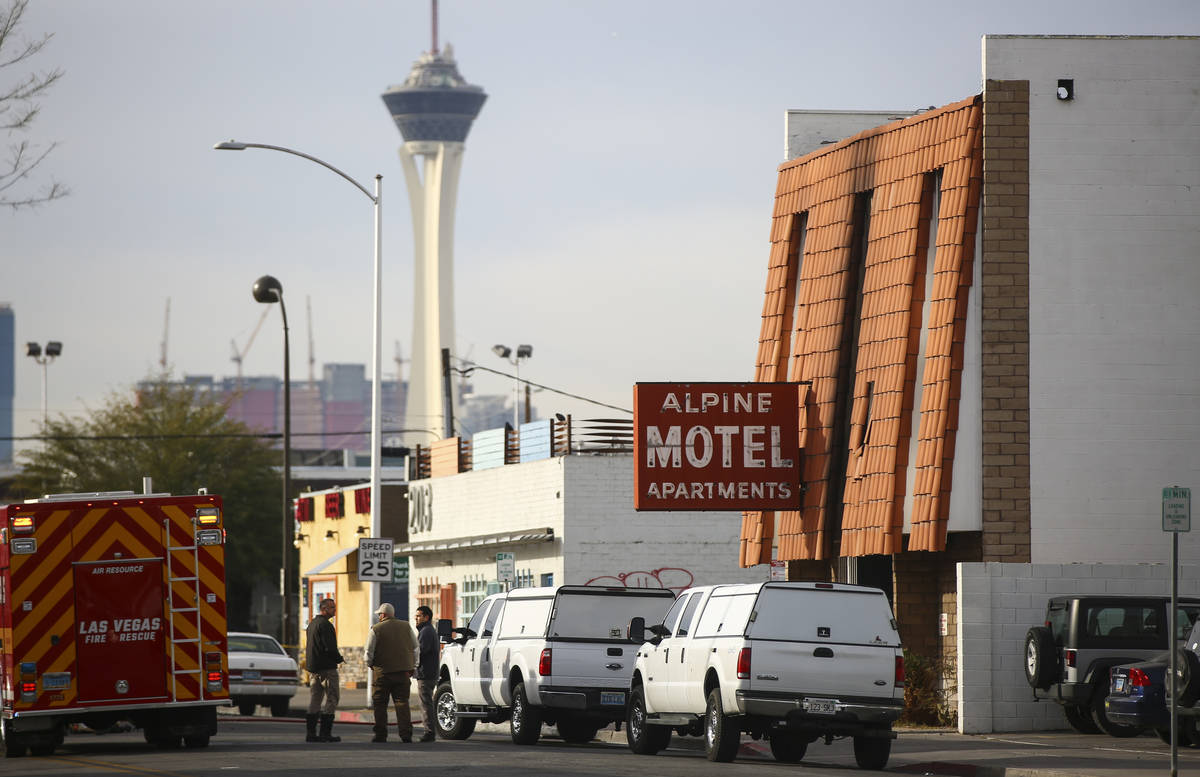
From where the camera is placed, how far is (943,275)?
87.4ft

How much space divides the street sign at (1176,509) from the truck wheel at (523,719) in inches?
364

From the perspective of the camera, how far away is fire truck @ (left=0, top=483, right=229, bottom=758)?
22484mm

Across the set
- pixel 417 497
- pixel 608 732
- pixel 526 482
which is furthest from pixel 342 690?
pixel 608 732

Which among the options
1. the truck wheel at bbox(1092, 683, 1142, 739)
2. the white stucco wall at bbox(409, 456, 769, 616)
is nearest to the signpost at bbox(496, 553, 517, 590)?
the white stucco wall at bbox(409, 456, 769, 616)

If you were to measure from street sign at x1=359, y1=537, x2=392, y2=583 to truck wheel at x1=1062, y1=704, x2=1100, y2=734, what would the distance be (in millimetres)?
12842

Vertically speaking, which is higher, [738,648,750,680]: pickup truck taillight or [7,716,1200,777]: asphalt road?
[738,648,750,680]: pickup truck taillight

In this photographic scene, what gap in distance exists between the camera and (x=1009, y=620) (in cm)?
2548

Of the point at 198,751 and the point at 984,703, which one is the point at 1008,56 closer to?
the point at 984,703

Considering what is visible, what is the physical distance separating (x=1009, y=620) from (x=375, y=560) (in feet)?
39.4

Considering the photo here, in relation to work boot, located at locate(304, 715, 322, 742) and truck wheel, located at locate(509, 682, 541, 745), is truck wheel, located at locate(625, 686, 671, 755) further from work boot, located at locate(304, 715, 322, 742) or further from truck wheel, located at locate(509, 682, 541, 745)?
work boot, located at locate(304, 715, 322, 742)

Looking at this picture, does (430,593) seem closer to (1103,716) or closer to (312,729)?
(312,729)

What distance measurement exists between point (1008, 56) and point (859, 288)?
4.80 meters

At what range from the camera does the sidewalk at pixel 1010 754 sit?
763 inches

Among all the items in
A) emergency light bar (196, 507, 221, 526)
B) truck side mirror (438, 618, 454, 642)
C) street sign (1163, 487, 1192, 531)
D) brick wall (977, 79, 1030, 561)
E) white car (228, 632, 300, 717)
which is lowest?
white car (228, 632, 300, 717)
